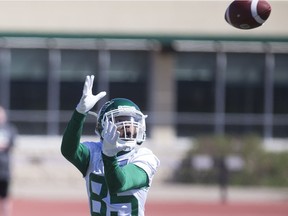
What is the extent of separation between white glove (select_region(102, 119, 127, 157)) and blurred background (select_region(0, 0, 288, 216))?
14.7 metres

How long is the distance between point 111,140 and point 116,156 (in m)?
0.30

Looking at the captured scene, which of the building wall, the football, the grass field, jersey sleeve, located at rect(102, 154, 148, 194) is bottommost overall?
the grass field

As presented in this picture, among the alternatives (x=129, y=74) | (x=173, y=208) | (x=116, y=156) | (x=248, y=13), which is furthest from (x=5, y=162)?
Result: (x=116, y=156)

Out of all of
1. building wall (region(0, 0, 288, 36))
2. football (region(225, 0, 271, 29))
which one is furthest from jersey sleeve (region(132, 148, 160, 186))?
building wall (region(0, 0, 288, 36))

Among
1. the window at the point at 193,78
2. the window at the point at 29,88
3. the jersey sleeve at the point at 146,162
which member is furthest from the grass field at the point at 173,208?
the jersey sleeve at the point at 146,162

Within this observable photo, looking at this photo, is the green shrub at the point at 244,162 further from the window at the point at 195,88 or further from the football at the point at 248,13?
the football at the point at 248,13

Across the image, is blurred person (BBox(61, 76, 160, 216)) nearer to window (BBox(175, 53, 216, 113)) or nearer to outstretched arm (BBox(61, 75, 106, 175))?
outstretched arm (BBox(61, 75, 106, 175))

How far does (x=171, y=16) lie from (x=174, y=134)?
261 cm

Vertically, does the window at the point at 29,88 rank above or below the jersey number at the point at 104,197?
above

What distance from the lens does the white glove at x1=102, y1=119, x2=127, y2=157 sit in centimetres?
470

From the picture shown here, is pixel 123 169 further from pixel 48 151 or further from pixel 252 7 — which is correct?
pixel 48 151

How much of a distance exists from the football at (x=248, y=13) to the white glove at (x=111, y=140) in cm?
168

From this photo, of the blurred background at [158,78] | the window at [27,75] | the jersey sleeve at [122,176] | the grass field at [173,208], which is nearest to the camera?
the jersey sleeve at [122,176]

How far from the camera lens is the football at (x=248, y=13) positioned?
606 cm
